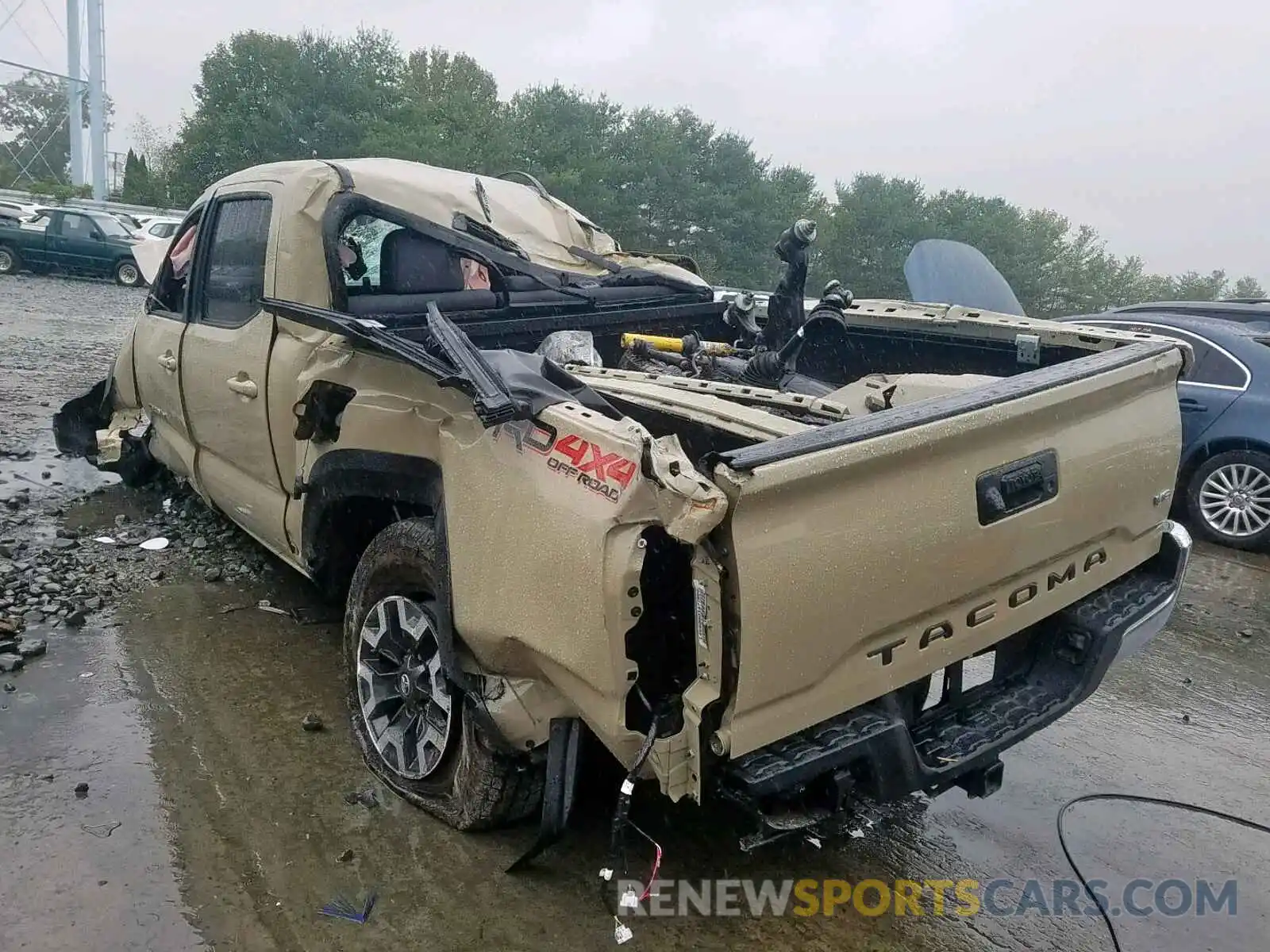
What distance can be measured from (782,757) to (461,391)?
1.27 m

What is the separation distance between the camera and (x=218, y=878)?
2654mm

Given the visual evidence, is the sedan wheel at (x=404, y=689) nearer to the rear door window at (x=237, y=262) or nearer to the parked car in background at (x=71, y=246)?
the rear door window at (x=237, y=262)

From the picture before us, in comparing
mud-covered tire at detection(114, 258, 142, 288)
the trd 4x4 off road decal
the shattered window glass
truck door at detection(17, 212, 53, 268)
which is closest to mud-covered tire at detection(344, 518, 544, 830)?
the trd 4x4 off road decal

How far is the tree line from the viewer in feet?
80.0

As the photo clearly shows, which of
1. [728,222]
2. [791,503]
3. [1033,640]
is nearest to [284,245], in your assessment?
[791,503]

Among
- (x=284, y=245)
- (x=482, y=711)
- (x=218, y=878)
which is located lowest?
(x=218, y=878)

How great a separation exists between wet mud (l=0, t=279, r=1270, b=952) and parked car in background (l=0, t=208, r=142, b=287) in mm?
18266

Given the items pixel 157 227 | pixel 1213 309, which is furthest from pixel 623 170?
pixel 1213 309

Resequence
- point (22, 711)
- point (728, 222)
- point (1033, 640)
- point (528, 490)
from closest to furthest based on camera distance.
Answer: point (528, 490) < point (1033, 640) < point (22, 711) < point (728, 222)

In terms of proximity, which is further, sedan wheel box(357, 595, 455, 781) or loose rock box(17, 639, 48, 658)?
loose rock box(17, 639, 48, 658)

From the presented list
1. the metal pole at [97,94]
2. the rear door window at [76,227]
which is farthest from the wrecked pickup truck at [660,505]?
the metal pole at [97,94]

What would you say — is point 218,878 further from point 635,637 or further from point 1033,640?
point 1033,640

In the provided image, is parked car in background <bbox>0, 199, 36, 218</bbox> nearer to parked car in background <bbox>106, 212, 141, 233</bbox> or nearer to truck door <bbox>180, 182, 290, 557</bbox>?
parked car in background <bbox>106, 212, 141, 233</bbox>

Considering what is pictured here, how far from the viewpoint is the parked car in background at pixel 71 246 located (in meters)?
19.3
